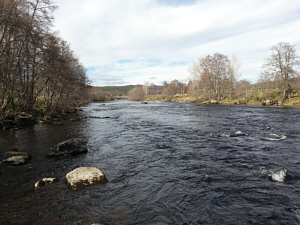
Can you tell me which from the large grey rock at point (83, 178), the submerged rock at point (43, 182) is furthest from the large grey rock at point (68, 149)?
the large grey rock at point (83, 178)

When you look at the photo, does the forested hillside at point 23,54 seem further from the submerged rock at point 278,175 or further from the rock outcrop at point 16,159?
the submerged rock at point 278,175

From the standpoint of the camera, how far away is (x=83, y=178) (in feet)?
20.8

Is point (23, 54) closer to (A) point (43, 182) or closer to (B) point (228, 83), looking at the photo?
(A) point (43, 182)

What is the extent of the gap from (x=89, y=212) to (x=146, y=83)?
6419 inches

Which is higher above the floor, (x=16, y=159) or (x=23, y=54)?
(x=23, y=54)

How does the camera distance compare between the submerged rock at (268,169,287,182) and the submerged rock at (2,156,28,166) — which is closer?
the submerged rock at (268,169,287,182)

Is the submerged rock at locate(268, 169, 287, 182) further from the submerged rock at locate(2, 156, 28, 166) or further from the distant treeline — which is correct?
the distant treeline

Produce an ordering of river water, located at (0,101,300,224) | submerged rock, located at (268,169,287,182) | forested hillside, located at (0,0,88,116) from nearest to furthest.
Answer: river water, located at (0,101,300,224) → submerged rock, located at (268,169,287,182) → forested hillside, located at (0,0,88,116)

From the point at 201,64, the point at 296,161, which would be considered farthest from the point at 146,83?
the point at 296,161

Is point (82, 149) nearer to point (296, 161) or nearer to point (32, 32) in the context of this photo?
point (296, 161)

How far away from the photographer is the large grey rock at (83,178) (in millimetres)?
6175

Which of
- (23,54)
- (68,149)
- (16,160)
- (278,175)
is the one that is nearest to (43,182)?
(16,160)

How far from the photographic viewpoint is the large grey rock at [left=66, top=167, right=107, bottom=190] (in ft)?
20.3

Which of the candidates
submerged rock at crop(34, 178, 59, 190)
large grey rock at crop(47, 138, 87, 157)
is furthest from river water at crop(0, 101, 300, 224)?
large grey rock at crop(47, 138, 87, 157)
